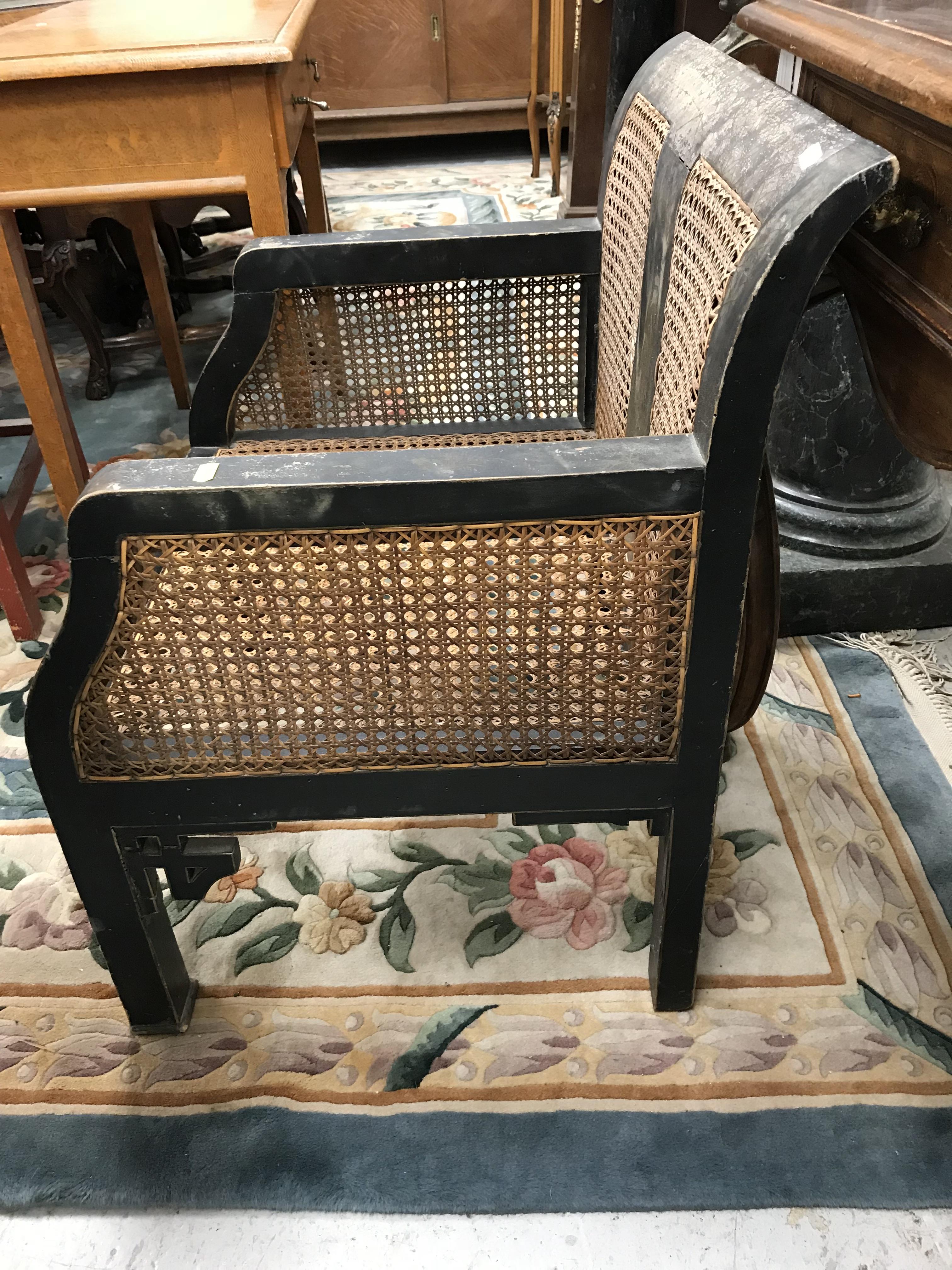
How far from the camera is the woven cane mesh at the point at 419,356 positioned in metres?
1.26

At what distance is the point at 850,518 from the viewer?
5.28 feet

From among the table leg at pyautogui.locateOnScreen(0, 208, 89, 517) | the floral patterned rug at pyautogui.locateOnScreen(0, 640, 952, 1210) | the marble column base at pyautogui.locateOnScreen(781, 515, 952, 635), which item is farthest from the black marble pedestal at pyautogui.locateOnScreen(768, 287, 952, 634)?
the table leg at pyautogui.locateOnScreen(0, 208, 89, 517)

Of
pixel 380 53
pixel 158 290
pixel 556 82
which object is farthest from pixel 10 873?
pixel 380 53

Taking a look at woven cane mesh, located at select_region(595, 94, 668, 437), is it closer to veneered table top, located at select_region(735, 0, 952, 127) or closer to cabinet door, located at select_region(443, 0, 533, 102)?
veneered table top, located at select_region(735, 0, 952, 127)

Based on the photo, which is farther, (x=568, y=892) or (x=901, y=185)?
(x=568, y=892)

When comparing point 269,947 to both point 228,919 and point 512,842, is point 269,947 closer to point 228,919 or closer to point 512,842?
point 228,919

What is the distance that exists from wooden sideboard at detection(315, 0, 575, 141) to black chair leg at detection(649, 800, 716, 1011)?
382cm

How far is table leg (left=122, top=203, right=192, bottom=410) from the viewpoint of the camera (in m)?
2.22

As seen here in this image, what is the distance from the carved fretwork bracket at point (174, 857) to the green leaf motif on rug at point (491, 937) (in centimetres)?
35

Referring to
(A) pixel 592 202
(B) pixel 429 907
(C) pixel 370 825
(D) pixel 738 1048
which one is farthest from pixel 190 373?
(D) pixel 738 1048

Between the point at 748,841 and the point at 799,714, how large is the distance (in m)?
0.29

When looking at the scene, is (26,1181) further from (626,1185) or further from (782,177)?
(782,177)

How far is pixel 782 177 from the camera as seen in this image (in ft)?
2.21

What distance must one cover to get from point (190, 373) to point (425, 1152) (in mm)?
2298
